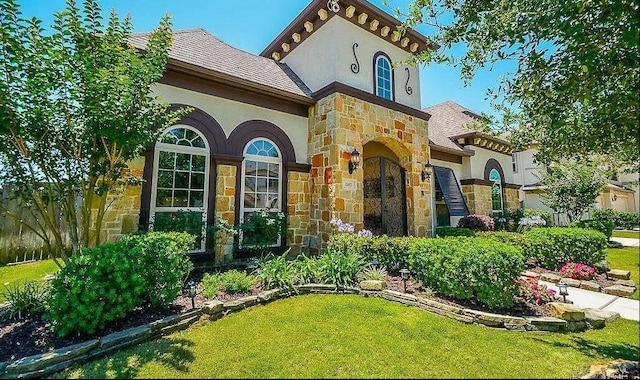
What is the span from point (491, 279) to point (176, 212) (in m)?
6.42

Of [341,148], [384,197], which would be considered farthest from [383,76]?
[384,197]

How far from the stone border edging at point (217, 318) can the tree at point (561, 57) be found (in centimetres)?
238

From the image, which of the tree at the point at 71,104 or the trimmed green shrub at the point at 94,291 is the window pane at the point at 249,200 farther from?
the trimmed green shrub at the point at 94,291

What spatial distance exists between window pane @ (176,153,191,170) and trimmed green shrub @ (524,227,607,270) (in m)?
9.41

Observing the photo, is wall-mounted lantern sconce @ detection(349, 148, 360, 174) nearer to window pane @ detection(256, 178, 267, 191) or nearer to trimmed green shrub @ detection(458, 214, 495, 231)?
window pane @ detection(256, 178, 267, 191)

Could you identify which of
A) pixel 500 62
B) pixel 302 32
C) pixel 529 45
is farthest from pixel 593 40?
pixel 302 32

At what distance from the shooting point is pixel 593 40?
2.90 meters

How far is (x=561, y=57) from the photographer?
3357mm

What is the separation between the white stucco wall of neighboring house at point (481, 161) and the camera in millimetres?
13375

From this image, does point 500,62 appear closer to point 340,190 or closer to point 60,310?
point 340,190

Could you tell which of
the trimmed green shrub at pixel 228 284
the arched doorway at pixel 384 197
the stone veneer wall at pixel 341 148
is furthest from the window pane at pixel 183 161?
the arched doorway at pixel 384 197

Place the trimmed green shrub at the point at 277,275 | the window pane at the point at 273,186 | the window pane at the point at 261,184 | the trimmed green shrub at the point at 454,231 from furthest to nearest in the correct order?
the trimmed green shrub at the point at 454,231 < the window pane at the point at 273,186 < the window pane at the point at 261,184 < the trimmed green shrub at the point at 277,275

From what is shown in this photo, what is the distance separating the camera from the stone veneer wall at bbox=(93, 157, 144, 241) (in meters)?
5.70

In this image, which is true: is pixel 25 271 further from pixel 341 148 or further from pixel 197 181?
pixel 341 148
